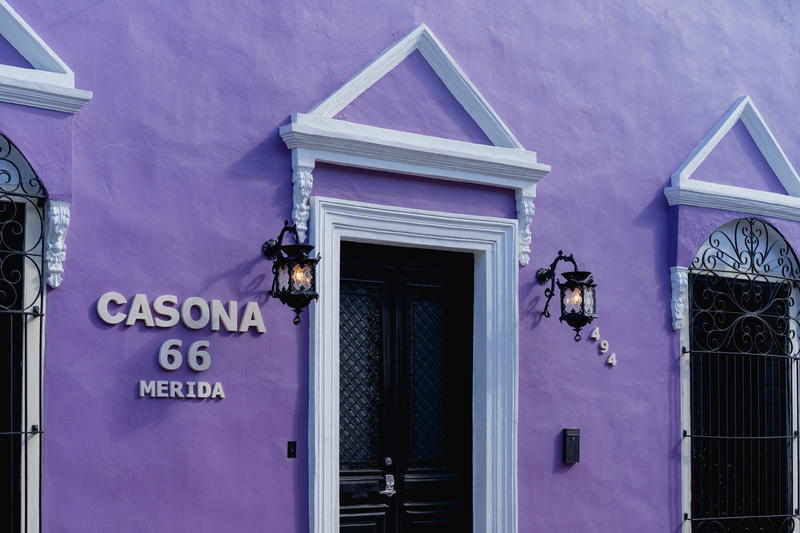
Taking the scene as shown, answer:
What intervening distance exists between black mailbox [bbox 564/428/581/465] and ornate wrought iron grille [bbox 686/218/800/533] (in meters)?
1.06

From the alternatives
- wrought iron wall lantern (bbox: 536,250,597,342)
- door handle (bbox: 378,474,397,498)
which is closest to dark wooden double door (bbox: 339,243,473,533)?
door handle (bbox: 378,474,397,498)

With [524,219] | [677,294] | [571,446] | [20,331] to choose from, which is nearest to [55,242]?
[20,331]

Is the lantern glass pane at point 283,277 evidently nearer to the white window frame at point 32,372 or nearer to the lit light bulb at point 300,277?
the lit light bulb at point 300,277

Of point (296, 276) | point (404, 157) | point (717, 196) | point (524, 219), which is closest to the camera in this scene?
point (296, 276)

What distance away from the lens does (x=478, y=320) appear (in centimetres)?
769

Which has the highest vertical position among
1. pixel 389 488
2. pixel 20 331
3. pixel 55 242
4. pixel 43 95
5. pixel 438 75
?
pixel 438 75

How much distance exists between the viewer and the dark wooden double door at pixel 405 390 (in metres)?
7.29

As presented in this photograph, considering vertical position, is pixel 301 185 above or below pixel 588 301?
above

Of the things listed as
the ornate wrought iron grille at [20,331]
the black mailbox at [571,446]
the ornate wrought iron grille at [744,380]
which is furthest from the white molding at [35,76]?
the ornate wrought iron grille at [744,380]

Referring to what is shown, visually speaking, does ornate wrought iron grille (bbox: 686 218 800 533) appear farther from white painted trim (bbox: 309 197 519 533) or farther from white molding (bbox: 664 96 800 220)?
white painted trim (bbox: 309 197 519 533)

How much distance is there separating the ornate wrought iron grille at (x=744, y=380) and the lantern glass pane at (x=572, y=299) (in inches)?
56.0

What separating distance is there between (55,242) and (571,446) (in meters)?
3.58

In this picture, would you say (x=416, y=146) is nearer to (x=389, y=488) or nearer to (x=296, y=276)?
(x=296, y=276)

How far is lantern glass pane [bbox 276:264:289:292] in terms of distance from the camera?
21.6 ft
